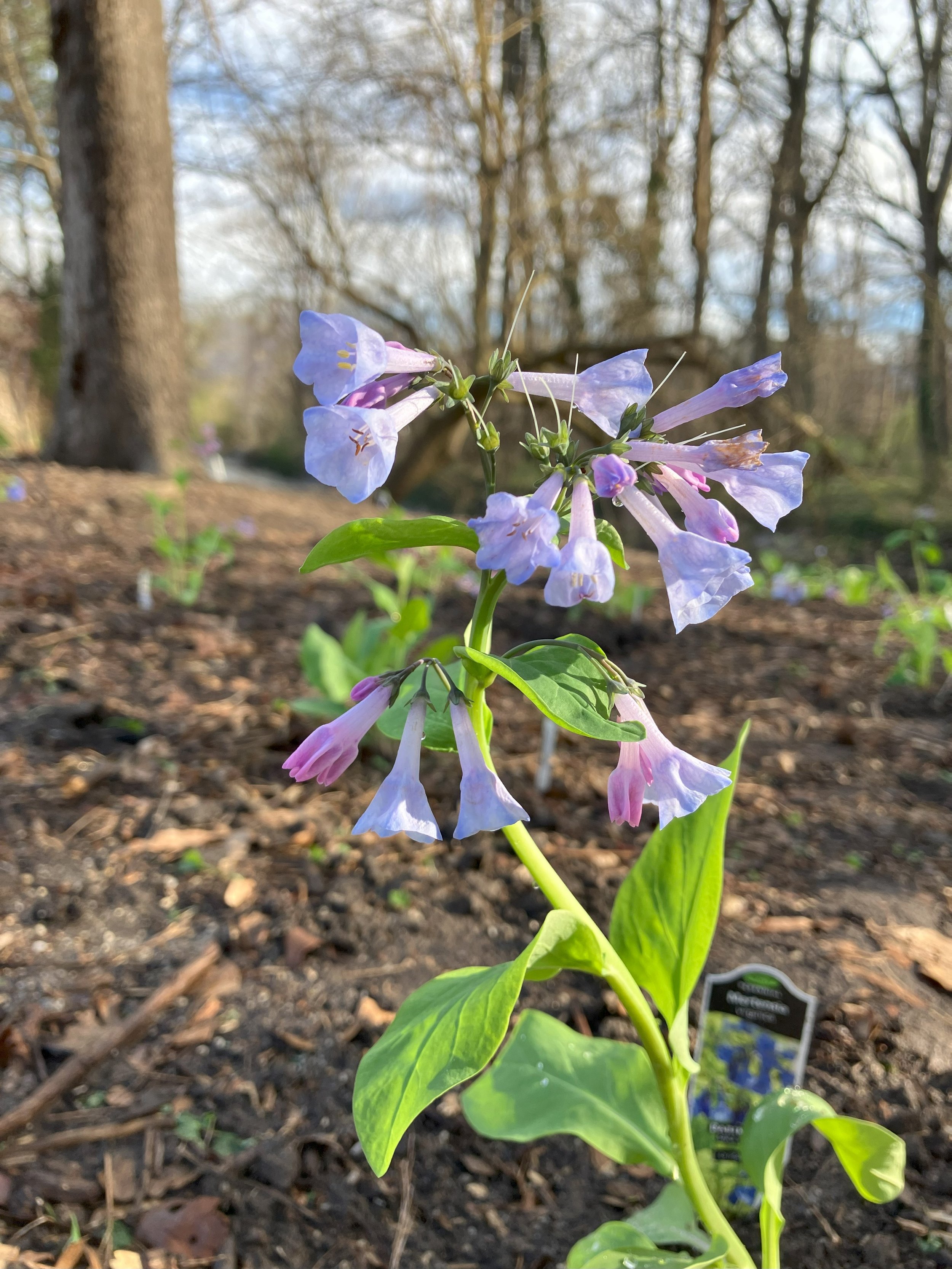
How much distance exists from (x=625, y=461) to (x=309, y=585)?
3.67m

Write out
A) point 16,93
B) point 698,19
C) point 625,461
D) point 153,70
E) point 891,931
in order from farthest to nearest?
point 16,93, point 698,19, point 153,70, point 891,931, point 625,461

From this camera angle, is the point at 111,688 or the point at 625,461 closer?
the point at 625,461

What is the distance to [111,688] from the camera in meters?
2.88

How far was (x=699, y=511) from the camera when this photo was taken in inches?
33.7

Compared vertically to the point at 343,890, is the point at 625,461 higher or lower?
higher

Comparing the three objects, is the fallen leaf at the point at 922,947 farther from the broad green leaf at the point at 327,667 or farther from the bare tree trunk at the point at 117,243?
the bare tree trunk at the point at 117,243

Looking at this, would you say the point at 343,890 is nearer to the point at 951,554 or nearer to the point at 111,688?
the point at 111,688

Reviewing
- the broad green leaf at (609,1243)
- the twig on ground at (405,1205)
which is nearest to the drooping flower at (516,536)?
the broad green leaf at (609,1243)

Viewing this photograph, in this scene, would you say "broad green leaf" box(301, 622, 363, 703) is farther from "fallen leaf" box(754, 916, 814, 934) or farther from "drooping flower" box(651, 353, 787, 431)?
"drooping flower" box(651, 353, 787, 431)

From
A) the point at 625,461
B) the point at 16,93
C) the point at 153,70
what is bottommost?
the point at 625,461

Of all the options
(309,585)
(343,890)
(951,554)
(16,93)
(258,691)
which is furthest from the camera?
(16,93)

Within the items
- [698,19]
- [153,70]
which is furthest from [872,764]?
[698,19]

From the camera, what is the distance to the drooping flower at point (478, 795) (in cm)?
86

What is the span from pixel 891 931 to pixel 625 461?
4.82 feet
